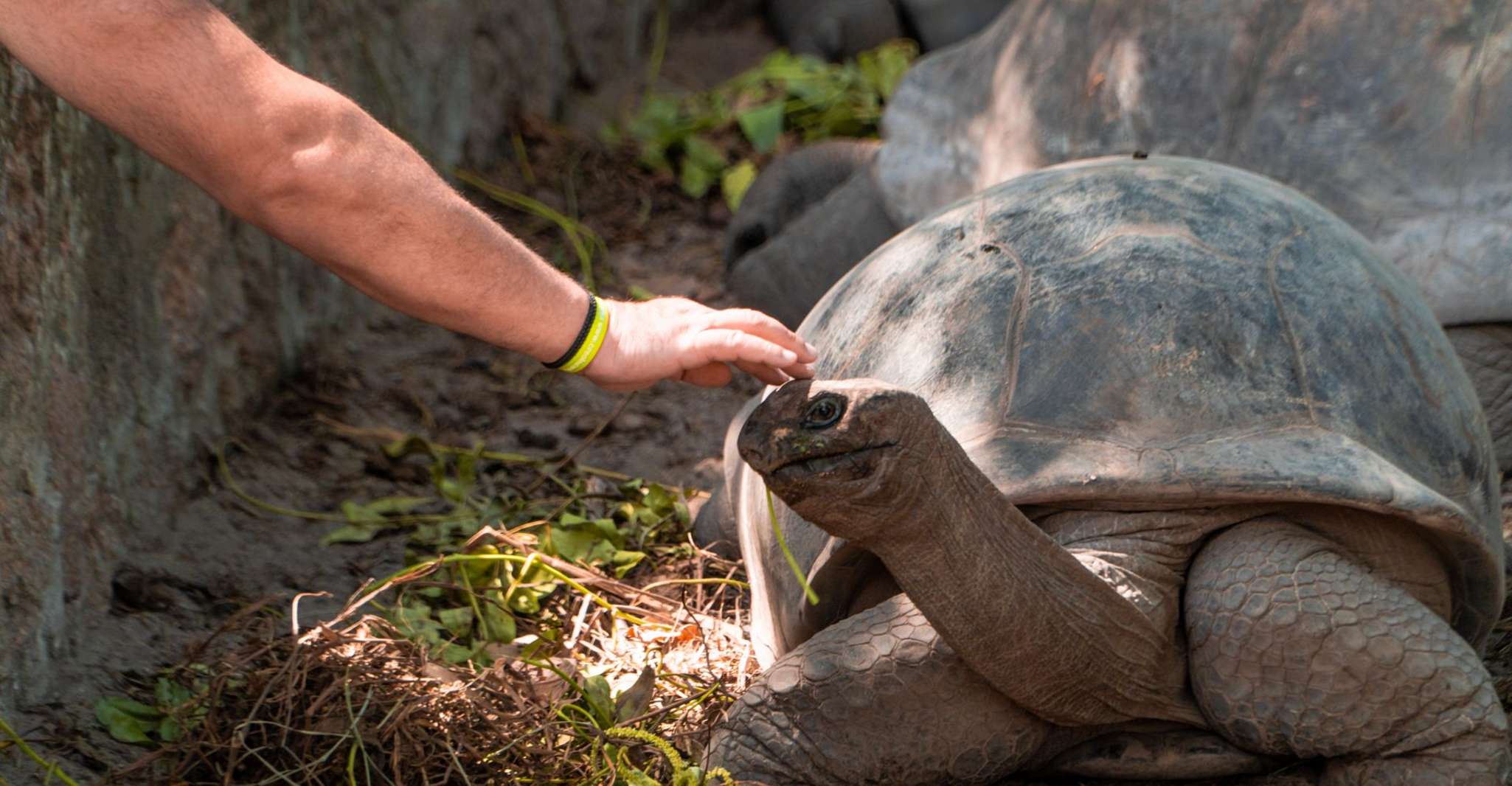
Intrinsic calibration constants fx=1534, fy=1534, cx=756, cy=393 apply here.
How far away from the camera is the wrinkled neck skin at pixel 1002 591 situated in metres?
1.97

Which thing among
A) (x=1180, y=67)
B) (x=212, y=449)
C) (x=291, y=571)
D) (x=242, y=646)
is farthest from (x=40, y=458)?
(x=1180, y=67)

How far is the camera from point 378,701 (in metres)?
2.51

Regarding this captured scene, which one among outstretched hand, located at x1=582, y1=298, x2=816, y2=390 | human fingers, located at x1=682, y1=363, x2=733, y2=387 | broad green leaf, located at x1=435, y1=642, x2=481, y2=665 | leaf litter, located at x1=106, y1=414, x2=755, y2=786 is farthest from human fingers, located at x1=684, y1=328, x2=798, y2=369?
broad green leaf, located at x1=435, y1=642, x2=481, y2=665

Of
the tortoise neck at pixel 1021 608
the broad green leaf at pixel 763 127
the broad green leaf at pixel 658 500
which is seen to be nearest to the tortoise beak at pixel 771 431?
the tortoise neck at pixel 1021 608

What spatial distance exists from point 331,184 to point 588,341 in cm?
42

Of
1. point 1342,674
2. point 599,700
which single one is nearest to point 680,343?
point 599,700

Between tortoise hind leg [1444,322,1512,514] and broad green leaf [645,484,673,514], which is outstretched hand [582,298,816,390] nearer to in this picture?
broad green leaf [645,484,673,514]

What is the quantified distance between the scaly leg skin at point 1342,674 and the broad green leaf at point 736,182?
3821 mm

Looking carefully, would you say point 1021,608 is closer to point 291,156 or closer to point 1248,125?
point 291,156

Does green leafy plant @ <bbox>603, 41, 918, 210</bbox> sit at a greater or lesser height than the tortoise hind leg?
greater

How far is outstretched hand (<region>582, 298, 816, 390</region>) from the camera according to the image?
221 centimetres

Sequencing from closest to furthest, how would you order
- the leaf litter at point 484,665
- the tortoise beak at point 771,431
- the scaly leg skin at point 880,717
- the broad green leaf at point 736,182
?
1. the tortoise beak at point 771,431
2. the scaly leg skin at point 880,717
3. the leaf litter at point 484,665
4. the broad green leaf at point 736,182

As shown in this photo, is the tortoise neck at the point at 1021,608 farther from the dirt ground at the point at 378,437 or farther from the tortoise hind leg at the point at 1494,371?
the tortoise hind leg at the point at 1494,371

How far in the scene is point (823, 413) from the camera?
6.27 feet
